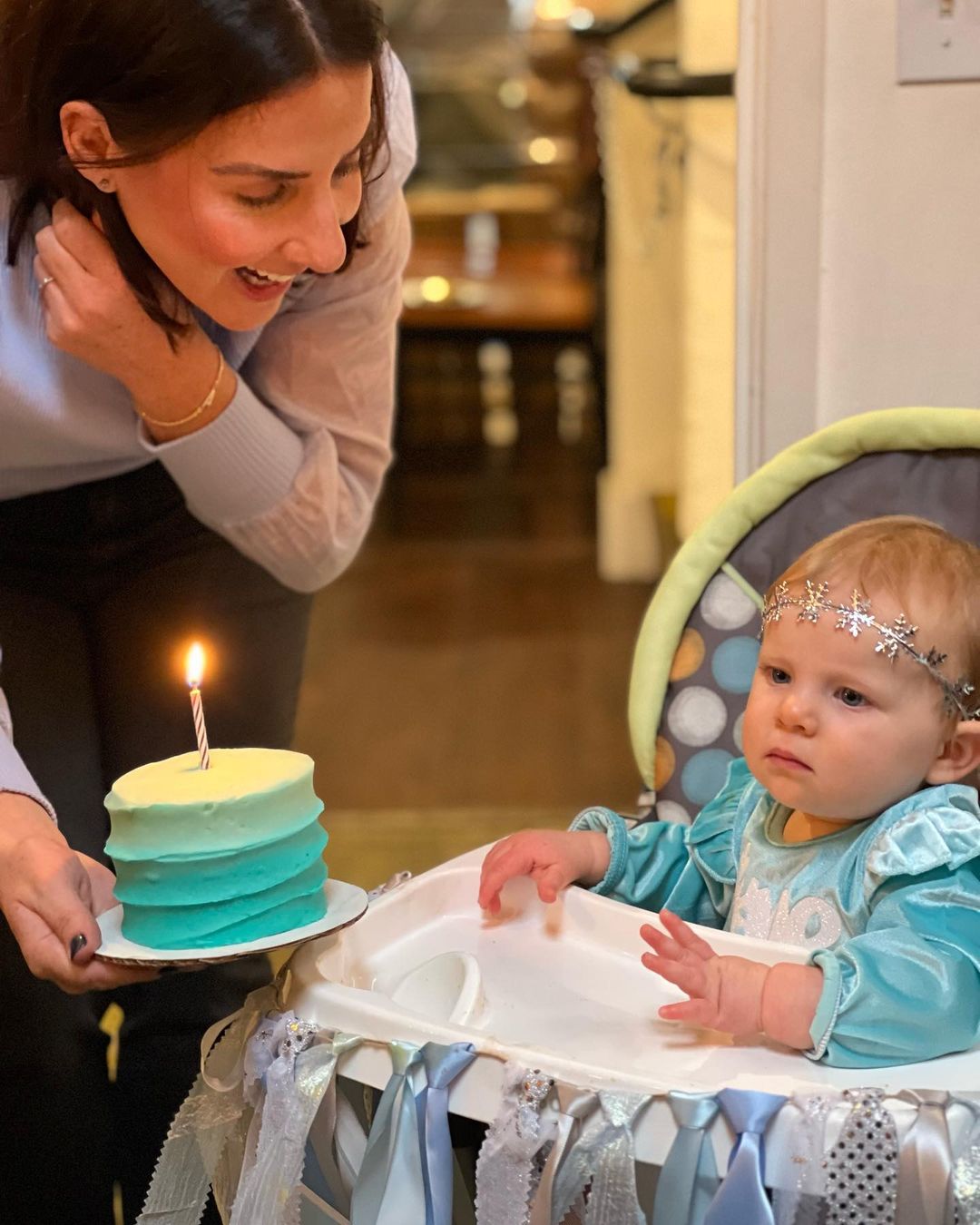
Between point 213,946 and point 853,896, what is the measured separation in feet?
1.37

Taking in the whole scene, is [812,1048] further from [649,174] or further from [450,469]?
[450,469]

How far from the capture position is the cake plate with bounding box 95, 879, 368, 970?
0.85 meters

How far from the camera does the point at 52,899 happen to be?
94cm

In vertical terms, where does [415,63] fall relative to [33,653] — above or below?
above

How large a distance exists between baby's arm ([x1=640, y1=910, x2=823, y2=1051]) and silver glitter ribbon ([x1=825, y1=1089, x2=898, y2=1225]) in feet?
0.34

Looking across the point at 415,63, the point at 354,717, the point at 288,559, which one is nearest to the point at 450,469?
the point at 415,63

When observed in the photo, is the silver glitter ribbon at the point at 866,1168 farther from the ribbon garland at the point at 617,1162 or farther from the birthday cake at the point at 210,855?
the birthday cake at the point at 210,855

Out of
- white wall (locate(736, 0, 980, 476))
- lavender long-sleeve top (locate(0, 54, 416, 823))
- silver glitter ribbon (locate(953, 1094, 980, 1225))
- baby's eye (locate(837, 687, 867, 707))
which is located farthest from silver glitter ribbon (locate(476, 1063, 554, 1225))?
white wall (locate(736, 0, 980, 476))

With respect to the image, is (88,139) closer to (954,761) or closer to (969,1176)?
(954,761)

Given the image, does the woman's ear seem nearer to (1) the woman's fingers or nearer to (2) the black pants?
(2) the black pants

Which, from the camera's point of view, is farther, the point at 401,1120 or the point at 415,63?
the point at 415,63

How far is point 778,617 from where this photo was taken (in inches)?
41.1

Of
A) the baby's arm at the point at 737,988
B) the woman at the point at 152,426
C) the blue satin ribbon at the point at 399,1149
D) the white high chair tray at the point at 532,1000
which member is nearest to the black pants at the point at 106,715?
the woman at the point at 152,426

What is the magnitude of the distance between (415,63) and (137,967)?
6.04 metres
